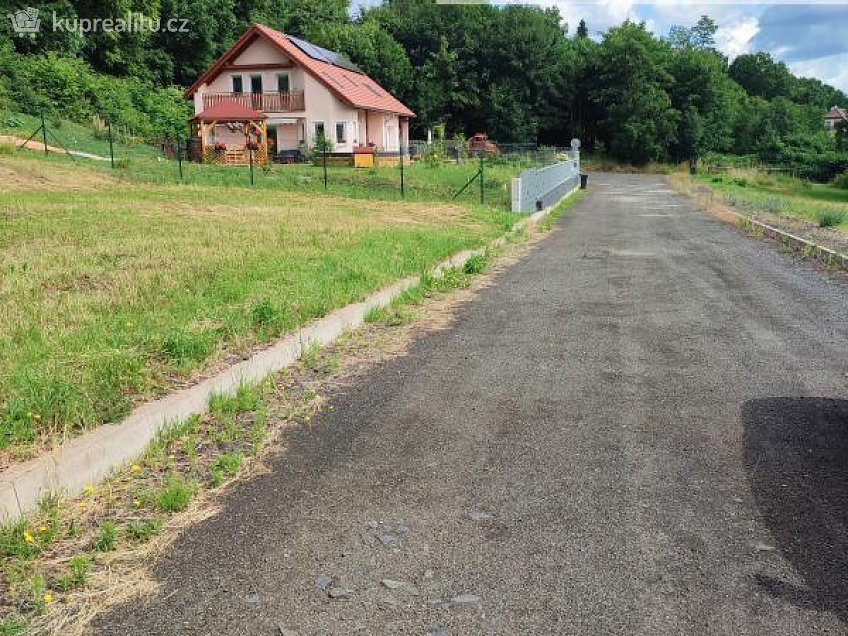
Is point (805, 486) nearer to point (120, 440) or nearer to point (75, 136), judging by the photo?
point (120, 440)

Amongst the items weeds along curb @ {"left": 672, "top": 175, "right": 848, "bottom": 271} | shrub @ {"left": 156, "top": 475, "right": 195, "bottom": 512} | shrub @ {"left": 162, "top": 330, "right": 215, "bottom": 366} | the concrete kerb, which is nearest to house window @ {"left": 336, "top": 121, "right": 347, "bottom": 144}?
weeds along curb @ {"left": 672, "top": 175, "right": 848, "bottom": 271}

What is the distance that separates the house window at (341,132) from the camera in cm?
4231

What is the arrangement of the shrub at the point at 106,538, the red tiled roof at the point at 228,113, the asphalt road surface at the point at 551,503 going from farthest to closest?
the red tiled roof at the point at 228,113, the shrub at the point at 106,538, the asphalt road surface at the point at 551,503

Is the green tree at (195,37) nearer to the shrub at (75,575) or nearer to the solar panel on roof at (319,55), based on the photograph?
the solar panel on roof at (319,55)

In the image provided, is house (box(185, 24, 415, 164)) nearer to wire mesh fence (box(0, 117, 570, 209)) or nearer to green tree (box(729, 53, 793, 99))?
wire mesh fence (box(0, 117, 570, 209))

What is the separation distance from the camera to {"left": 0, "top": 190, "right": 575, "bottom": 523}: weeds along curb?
3.72 m

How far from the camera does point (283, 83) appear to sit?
42656mm

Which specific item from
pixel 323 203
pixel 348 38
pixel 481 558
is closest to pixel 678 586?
Result: pixel 481 558

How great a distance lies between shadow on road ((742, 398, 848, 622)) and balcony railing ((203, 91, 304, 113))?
130 feet

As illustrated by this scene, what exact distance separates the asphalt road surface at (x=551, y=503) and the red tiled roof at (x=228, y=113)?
33.5 meters

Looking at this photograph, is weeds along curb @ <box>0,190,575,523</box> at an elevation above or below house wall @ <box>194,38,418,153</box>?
below

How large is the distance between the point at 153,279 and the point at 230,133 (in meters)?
34.2

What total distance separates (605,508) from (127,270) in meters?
6.83

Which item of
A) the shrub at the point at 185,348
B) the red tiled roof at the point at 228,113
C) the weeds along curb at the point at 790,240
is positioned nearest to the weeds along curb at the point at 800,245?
the weeds along curb at the point at 790,240
